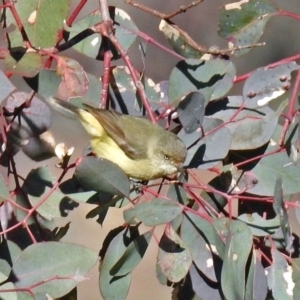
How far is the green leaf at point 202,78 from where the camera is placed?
117 centimetres

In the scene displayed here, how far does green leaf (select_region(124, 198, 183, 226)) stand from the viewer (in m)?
1.01

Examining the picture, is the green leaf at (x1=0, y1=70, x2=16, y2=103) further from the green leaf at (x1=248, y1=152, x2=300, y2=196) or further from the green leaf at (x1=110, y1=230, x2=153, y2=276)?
the green leaf at (x1=248, y1=152, x2=300, y2=196)

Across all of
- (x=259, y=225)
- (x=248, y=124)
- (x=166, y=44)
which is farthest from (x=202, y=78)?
(x=166, y=44)

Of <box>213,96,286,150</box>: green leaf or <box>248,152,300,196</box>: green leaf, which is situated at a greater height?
<box>213,96,286,150</box>: green leaf

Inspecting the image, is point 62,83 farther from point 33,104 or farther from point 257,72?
point 257,72

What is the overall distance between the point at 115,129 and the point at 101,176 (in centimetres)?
51

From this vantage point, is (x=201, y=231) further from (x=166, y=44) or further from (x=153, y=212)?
(x=166, y=44)

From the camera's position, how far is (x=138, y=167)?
1.54 meters

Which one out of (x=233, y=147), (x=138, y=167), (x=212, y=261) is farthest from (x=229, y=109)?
(x=138, y=167)

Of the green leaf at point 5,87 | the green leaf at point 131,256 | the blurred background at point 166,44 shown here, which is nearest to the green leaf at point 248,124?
the green leaf at point 131,256

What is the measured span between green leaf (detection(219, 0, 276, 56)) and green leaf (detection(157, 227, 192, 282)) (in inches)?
17.2

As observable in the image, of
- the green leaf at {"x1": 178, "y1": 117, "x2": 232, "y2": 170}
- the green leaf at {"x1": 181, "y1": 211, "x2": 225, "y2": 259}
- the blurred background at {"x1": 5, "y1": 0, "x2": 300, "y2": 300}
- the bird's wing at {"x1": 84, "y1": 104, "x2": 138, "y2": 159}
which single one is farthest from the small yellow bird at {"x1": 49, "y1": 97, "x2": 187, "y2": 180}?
the blurred background at {"x1": 5, "y1": 0, "x2": 300, "y2": 300}

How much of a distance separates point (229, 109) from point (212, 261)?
268 mm

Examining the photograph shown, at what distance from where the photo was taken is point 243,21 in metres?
1.32
